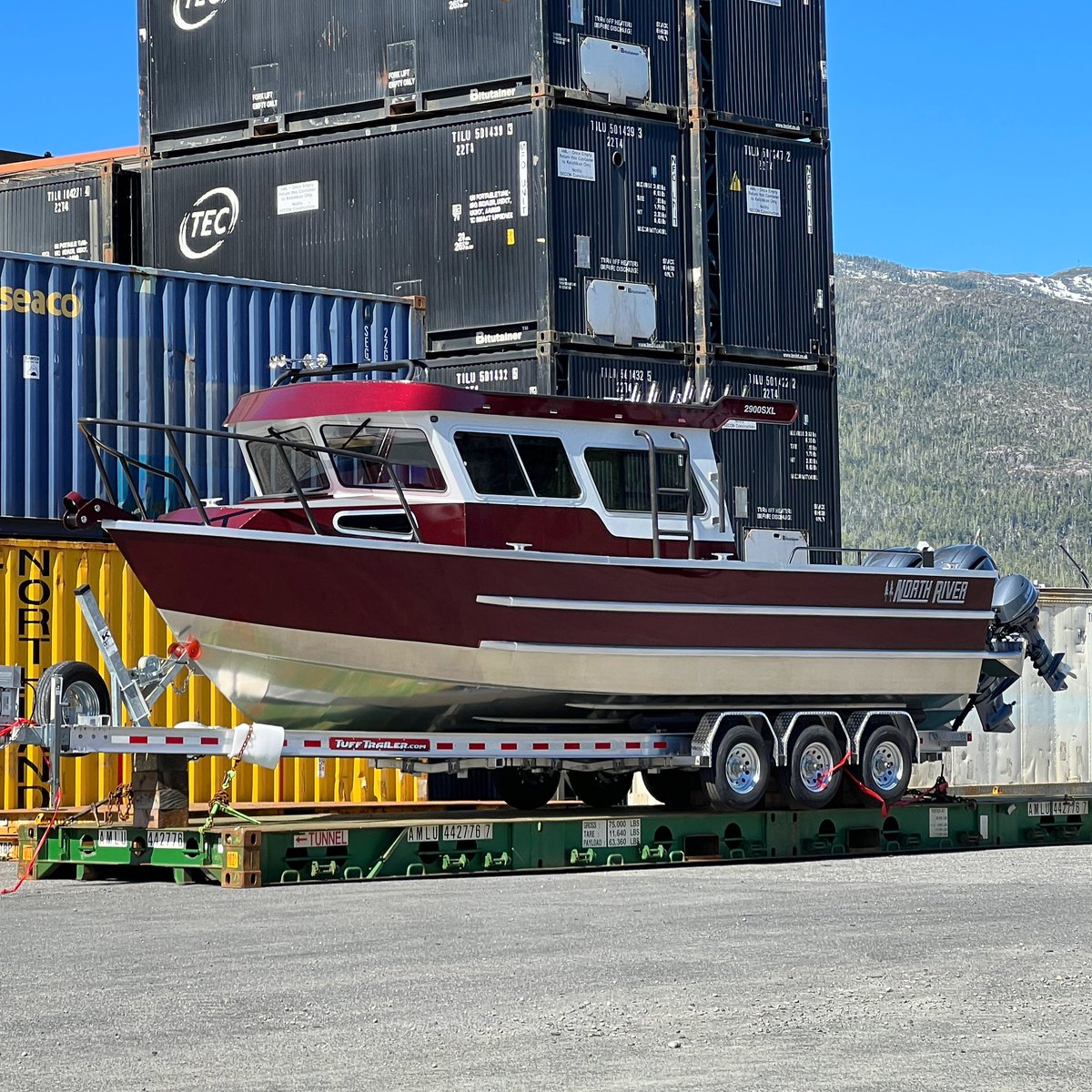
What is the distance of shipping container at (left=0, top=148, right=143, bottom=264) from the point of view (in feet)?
72.2

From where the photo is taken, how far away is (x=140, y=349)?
17578 millimetres

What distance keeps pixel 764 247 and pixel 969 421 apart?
146 meters

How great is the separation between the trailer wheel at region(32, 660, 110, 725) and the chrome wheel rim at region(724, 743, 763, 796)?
456cm

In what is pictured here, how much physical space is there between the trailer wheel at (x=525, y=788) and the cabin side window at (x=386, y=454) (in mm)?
3380

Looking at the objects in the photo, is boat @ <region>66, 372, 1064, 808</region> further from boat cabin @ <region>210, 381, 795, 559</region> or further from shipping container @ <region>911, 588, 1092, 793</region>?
shipping container @ <region>911, 588, 1092, 793</region>

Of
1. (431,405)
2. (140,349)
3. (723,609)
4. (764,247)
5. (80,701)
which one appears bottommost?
(80,701)

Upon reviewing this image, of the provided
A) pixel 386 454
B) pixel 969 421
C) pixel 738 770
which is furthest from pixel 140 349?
pixel 969 421

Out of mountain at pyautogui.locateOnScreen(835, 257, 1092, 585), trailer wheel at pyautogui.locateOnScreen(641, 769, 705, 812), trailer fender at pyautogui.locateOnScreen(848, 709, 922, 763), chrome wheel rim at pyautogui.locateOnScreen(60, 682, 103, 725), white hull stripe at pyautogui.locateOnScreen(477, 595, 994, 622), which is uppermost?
mountain at pyautogui.locateOnScreen(835, 257, 1092, 585)

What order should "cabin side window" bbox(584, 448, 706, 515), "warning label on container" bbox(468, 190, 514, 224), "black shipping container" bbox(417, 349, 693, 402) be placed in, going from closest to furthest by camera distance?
"cabin side window" bbox(584, 448, 706, 515) → "black shipping container" bbox(417, 349, 693, 402) → "warning label on container" bbox(468, 190, 514, 224)

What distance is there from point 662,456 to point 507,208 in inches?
203

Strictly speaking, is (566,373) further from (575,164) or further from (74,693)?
(74,693)

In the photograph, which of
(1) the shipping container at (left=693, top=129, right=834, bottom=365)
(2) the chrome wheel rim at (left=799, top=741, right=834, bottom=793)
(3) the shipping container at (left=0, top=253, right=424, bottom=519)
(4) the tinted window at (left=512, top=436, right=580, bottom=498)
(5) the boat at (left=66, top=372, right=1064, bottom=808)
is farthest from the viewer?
(1) the shipping container at (left=693, top=129, right=834, bottom=365)

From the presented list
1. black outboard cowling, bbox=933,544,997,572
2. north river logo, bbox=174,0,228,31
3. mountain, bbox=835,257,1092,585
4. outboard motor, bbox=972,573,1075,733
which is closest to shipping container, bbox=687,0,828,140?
north river logo, bbox=174,0,228,31

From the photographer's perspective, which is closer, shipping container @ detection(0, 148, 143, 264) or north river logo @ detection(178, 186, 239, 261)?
north river logo @ detection(178, 186, 239, 261)
